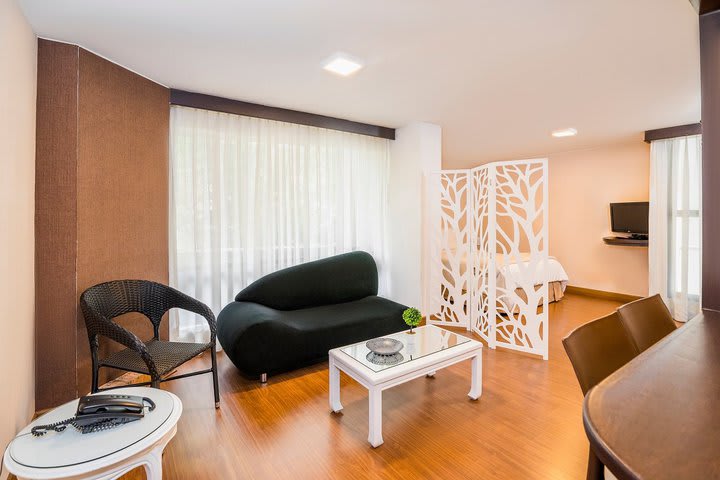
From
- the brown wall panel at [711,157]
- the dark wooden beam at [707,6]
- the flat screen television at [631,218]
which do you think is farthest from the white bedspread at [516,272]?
the dark wooden beam at [707,6]

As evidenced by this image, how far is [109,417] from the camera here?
1354mm

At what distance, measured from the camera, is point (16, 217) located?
70.2 inches

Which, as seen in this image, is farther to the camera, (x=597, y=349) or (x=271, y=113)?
(x=271, y=113)

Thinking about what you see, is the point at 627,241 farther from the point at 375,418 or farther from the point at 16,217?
the point at 16,217

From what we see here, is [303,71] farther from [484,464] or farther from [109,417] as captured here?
[484,464]

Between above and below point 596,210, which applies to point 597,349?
below

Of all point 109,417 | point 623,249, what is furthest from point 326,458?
point 623,249

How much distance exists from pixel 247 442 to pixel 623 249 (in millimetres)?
5778

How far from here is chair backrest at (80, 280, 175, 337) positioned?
6.84 ft

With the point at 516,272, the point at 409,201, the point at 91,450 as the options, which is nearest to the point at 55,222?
the point at 91,450

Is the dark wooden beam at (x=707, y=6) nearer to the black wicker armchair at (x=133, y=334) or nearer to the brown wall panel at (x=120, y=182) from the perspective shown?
the black wicker armchair at (x=133, y=334)

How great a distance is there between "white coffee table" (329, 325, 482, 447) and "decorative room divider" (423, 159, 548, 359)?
1098mm

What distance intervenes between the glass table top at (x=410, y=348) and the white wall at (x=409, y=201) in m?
1.35

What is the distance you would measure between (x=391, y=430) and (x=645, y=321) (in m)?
1.46
